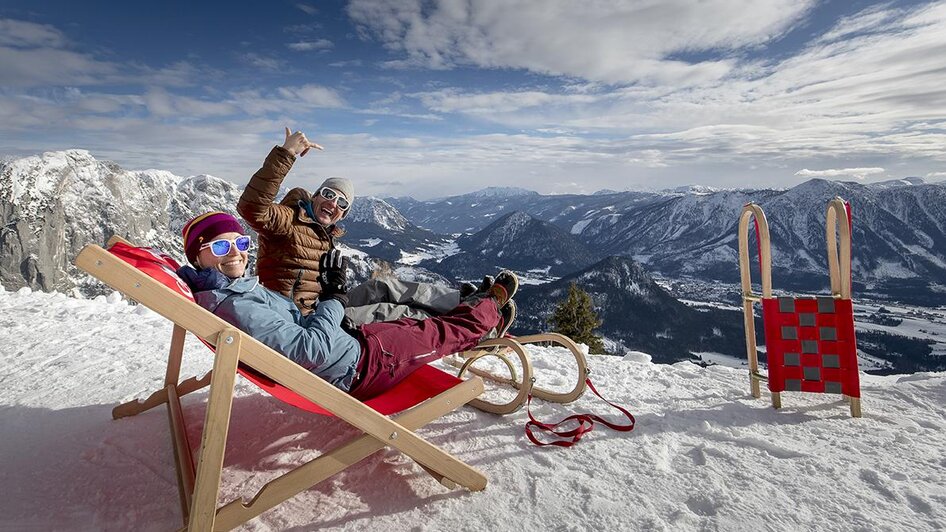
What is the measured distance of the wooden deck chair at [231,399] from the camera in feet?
7.55

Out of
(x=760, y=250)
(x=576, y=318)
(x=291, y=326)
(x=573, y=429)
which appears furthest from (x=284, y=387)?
(x=576, y=318)

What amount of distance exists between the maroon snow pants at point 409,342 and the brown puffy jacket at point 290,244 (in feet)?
5.81

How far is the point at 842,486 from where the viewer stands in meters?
3.52

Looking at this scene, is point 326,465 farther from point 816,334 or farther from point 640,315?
point 640,315

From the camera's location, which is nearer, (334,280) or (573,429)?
(334,280)

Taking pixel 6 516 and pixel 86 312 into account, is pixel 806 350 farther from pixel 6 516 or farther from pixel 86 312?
pixel 86 312

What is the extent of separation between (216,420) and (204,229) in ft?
4.92

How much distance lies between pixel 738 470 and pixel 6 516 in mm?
5257

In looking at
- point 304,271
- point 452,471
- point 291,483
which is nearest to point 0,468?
point 291,483

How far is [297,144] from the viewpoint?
469cm

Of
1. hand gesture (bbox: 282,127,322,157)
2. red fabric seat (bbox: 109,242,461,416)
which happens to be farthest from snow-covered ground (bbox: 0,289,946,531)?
hand gesture (bbox: 282,127,322,157)

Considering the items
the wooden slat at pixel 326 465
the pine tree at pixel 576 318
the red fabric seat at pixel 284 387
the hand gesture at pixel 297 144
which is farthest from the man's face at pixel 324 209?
the pine tree at pixel 576 318

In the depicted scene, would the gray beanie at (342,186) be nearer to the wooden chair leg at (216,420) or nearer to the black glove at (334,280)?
the black glove at (334,280)

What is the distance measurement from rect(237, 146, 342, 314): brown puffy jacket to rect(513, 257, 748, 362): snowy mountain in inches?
→ 5332
